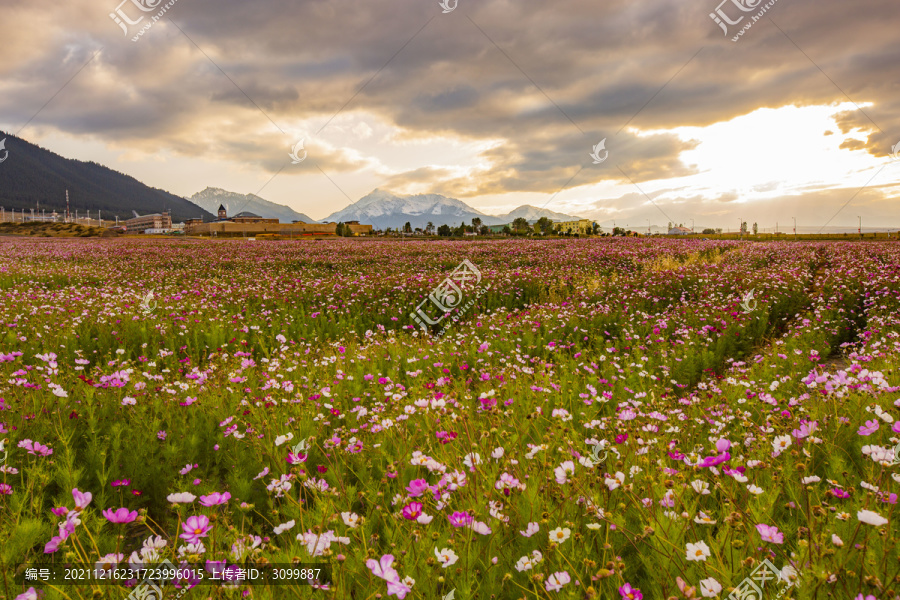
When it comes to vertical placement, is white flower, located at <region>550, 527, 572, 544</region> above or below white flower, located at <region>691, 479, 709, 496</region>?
below

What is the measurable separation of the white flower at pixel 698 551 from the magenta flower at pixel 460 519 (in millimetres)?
971

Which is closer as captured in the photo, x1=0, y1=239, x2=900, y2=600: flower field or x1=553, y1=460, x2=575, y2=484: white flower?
x1=0, y1=239, x2=900, y2=600: flower field

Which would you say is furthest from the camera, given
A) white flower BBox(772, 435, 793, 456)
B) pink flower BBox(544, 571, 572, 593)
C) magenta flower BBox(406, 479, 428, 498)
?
white flower BBox(772, 435, 793, 456)

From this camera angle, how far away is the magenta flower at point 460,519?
213 cm

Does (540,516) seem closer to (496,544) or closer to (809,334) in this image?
(496,544)

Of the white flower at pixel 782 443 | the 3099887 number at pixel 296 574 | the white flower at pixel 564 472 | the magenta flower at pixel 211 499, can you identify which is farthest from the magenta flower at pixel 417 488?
the white flower at pixel 782 443

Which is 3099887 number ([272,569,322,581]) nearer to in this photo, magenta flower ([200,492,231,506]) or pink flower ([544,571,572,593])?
magenta flower ([200,492,231,506])

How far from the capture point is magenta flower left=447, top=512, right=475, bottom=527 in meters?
2.13

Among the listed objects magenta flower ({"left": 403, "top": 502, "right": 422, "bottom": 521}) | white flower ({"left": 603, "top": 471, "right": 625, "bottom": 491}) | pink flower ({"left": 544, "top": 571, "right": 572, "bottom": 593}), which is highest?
white flower ({"left": 603, "top": 471, "right": 625, "bottom": 491})

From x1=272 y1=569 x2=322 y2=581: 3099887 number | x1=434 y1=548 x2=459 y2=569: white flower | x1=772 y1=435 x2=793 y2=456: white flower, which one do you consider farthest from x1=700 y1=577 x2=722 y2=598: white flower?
x1=272 y1=569 x2=322 y2=581: 3099887 number

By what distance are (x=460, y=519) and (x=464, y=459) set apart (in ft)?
2.90

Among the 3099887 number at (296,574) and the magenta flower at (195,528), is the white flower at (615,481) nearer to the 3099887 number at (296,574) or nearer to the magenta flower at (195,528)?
the 3099887 number at (296,574)

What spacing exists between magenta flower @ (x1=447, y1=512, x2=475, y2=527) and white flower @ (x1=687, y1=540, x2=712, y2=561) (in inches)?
38.2

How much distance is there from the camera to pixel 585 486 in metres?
2.64
